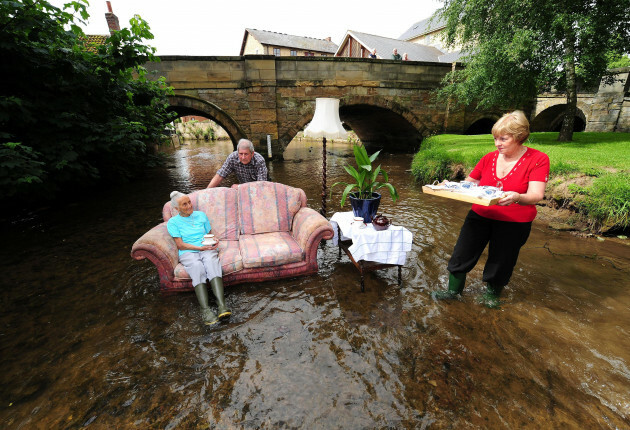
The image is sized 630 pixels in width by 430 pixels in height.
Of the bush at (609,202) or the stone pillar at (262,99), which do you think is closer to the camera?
the bush at (609,202)

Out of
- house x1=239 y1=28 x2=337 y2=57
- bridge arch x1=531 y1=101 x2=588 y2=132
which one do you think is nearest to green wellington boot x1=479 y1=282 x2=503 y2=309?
bridge arch x1=531 y1=101 x2=588 y2=132

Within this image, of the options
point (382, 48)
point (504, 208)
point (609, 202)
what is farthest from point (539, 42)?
point (382, 48)

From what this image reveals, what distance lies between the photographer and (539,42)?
7.49 m

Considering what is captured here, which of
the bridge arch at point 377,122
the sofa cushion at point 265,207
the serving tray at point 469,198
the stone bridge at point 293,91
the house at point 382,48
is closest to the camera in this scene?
the serving tray at point 469,198

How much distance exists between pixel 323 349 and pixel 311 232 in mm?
1293

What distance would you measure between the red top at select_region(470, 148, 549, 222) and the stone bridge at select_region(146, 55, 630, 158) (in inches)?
412

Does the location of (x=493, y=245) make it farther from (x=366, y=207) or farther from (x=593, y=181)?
(x=593, y=181)

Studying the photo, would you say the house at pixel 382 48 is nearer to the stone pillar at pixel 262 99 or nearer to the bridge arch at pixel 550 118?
the bridge arch at pixel 550 118

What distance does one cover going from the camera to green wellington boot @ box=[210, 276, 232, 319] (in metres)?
2.76

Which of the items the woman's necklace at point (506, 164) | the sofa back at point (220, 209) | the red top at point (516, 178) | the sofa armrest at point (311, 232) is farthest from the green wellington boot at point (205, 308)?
the woman's necklace at point (506, 164)

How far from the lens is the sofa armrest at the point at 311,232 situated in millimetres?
3270

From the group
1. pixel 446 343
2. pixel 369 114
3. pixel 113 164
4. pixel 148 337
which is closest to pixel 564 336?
pixel 446 343

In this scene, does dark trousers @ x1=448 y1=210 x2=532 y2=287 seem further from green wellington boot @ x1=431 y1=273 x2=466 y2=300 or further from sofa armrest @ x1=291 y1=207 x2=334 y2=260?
sofa armrest @ x1=291 y1=207 x2=334 y2=260

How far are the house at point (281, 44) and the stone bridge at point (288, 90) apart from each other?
24.9m
